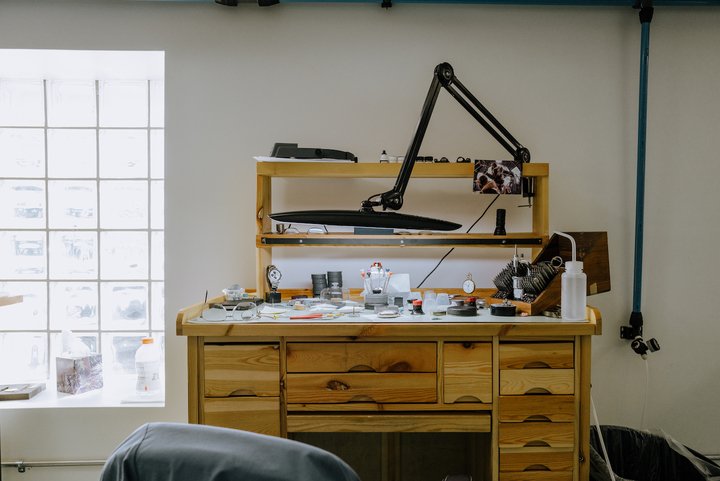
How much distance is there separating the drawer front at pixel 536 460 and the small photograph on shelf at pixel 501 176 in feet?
3.38

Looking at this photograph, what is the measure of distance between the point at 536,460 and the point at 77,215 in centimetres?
252

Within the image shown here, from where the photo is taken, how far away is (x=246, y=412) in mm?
1608

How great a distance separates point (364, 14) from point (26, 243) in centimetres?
218

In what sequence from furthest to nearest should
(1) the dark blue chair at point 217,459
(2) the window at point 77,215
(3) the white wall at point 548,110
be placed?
(2) the window at point 77,215
(3) the white wall at point 548,110
(1) the dark blue chair at point 217,459

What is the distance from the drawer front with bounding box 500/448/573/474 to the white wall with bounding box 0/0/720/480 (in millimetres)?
819

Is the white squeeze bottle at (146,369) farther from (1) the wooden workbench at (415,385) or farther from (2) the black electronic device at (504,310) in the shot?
(2) the black electronic device at (504,310)

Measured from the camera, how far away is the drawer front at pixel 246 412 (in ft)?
5.27

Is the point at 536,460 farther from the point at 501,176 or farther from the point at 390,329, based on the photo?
the point at 501,176

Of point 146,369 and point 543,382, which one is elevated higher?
point 543,382

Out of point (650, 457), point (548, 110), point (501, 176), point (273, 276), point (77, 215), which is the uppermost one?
point (548, 110)

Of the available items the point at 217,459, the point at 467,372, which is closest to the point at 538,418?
the point at 467,372

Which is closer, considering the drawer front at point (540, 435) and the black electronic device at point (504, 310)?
the drawer front at point (540, 435)

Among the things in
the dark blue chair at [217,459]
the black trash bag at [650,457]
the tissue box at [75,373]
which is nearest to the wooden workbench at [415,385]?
the black trash bag at [650,457]

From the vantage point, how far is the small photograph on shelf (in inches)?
77.3
